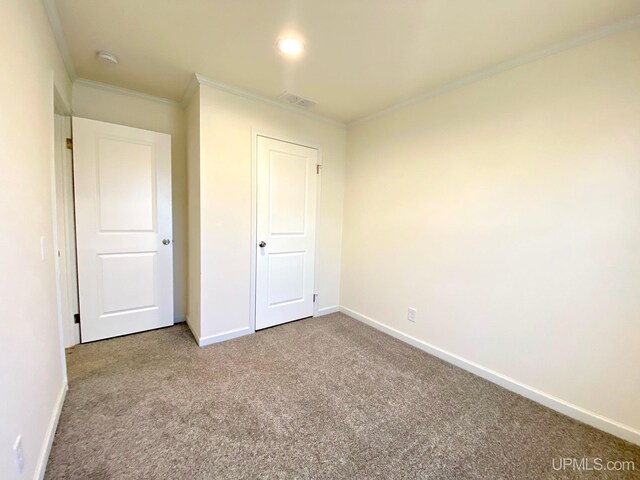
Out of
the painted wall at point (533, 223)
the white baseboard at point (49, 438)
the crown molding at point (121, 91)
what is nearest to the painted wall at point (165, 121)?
the crown molding at point (121, 91)

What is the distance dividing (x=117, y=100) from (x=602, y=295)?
13.3 feet

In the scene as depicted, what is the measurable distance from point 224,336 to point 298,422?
1.29 metres

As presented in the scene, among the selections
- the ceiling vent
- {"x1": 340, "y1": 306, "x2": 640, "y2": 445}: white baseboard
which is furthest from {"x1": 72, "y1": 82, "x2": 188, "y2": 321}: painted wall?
{"x1": 340, "y1": 306, "x2": 640, "y2": 445}: white baseboard

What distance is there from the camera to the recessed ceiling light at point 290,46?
71.9 inches

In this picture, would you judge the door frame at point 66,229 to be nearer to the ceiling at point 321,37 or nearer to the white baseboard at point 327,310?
the ceiling at point 321,37

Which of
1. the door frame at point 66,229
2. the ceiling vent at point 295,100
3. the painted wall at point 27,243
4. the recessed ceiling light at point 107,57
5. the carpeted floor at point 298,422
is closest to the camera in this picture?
the painted wall at point 27,243

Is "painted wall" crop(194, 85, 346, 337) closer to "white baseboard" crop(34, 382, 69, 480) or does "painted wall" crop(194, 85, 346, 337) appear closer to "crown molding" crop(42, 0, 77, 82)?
"crown molding" crop(42, 0, 77, 82)

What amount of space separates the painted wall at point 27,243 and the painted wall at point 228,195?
3.28ft

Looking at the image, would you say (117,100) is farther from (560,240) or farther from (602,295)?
(602,295)

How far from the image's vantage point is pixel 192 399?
1.83 m

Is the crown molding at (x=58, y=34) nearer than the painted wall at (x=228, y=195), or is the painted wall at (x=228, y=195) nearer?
the crown molding at (x=58, y=34)

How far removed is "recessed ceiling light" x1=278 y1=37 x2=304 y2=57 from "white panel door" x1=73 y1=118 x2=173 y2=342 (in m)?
1.53

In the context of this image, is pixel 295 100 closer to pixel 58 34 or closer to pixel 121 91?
pixel 121 91

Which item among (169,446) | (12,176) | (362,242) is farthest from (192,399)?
(362,242)
